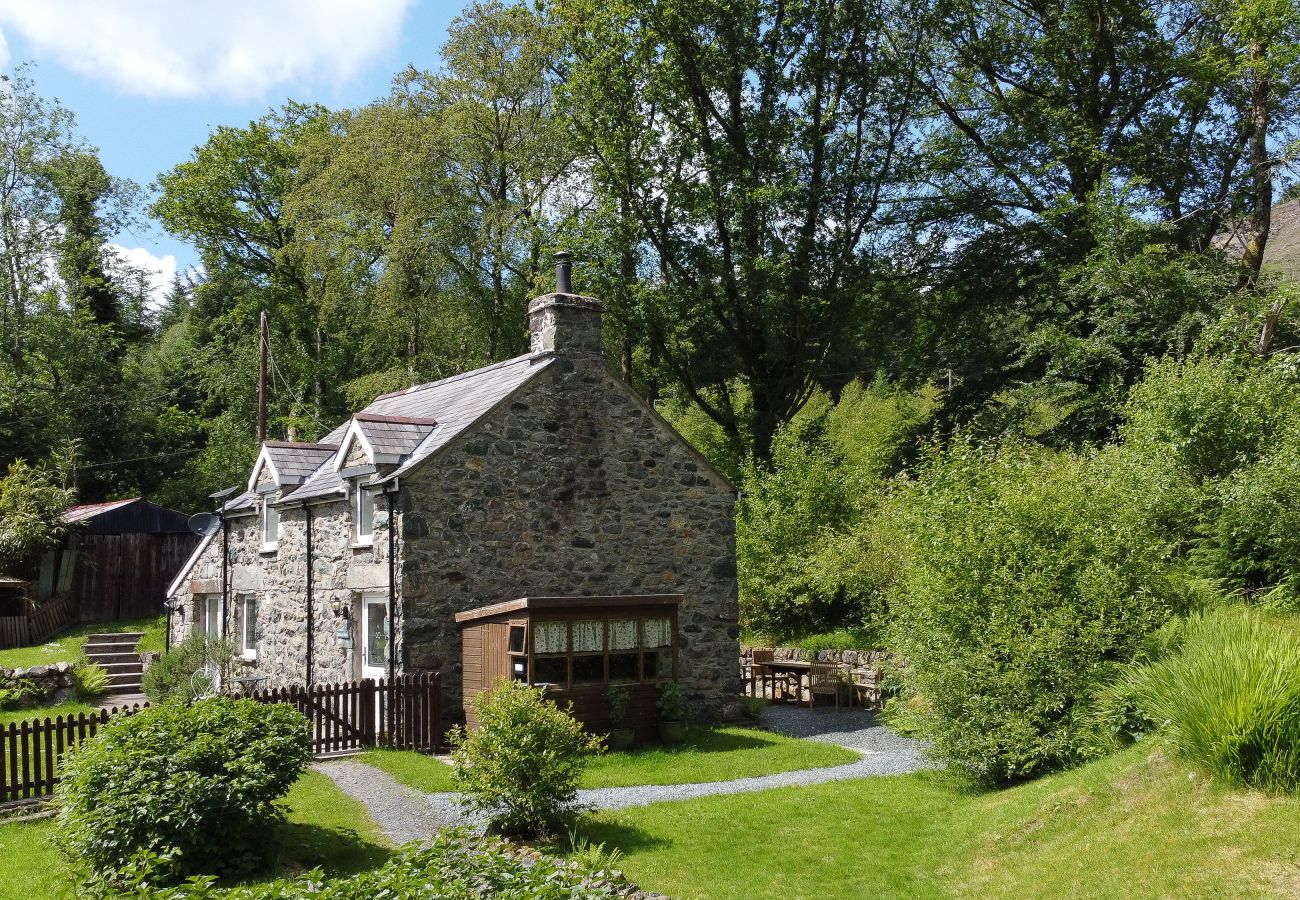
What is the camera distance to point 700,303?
28.3 metres

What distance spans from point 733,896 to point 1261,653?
17.0 ft

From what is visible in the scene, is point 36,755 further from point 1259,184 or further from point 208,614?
point 1259,184

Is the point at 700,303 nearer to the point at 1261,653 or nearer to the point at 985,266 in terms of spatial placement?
the point at 985,266

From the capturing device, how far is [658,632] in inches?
632

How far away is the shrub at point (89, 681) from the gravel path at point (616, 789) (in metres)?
9.33

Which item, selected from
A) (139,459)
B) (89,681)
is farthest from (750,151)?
(139,459)

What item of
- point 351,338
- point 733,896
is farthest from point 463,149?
point 733,896

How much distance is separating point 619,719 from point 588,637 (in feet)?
4.40

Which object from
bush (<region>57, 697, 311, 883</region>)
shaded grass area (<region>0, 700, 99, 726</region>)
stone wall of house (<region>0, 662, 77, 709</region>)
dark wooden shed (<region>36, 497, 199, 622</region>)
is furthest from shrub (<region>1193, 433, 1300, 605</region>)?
dark wooden shed (<region>36, 497, 199, 622</region>)

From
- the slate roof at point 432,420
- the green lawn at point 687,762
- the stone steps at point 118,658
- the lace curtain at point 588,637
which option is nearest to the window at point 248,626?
the slate roof at point 432,420

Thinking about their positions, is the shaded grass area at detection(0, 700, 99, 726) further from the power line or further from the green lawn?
the power line

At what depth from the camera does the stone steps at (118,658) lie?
2311 centimetres

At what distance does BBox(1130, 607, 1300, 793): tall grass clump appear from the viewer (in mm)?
8500

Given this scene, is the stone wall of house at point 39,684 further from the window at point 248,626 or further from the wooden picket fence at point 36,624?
the wooden picket fence at point 36,624
